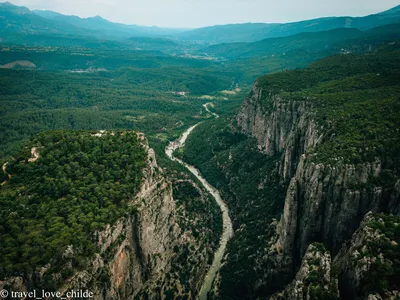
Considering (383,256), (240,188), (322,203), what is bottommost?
(240,188)

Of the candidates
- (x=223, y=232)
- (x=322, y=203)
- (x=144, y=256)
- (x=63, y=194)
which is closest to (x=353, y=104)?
(x=322, y=203)

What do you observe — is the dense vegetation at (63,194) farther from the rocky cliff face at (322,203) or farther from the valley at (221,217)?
the rocky cliff face at (322,203)

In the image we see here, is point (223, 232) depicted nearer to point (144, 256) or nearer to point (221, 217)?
point (221, 217)

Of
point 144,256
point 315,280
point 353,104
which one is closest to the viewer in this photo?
point 315,280

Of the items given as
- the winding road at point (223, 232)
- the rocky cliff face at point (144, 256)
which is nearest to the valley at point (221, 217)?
the rocky cliff face at point (144, 256)

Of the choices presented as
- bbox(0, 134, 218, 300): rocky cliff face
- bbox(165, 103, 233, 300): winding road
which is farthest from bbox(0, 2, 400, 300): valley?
bbox(165, 103, 233, 300): winding road

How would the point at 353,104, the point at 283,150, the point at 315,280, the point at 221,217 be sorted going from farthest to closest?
the point at 283,150
the point at 221,217
the point at 353,104
the point at 315,280

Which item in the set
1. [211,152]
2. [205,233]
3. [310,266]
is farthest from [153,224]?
[211,152]

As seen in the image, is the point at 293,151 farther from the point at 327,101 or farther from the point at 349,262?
the point at 349,262

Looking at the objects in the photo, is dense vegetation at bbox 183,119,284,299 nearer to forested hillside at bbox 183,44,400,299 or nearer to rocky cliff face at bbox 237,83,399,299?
forested hillside at bbox 183,44,400,299
